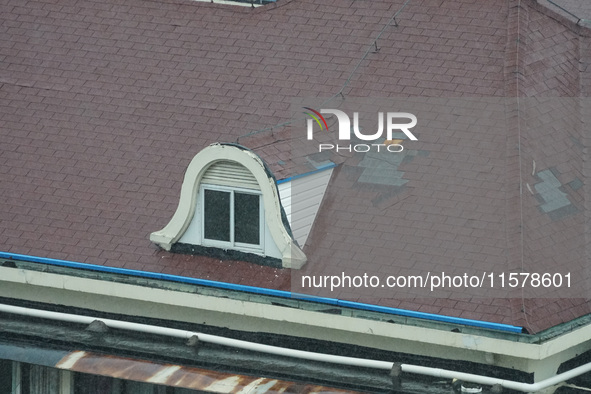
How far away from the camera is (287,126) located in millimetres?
21844

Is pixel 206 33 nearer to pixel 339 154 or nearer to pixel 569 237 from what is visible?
pixel 339 154

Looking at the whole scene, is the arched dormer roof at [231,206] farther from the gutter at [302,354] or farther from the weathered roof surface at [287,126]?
the gutter at [302,354]

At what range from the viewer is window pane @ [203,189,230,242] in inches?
806

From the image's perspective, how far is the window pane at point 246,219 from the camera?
2038 cm

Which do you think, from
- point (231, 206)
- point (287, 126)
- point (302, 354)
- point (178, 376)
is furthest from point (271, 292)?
point (287, 126)

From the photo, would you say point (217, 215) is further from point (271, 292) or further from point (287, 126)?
point (287, 126)

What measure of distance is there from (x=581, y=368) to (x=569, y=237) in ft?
6.15

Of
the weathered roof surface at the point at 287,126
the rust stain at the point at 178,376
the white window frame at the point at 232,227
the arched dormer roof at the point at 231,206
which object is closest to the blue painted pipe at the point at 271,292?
the weathered roof surface at the point at 287,126

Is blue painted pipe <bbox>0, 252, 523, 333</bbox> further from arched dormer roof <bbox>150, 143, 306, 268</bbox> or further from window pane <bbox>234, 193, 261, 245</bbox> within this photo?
window pane <bbox>234, 193, 261, 245</bbox>

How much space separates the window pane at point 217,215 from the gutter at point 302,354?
4.62 feet

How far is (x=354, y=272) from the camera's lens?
20.0m

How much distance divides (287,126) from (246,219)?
77.7 inches

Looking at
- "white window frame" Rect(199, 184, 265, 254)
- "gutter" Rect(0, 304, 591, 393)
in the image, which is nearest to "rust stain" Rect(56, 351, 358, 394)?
"gutter" Rect(0, 304, 591, 393)

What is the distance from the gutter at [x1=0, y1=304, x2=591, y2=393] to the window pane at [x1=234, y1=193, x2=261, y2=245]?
4.65 ft
